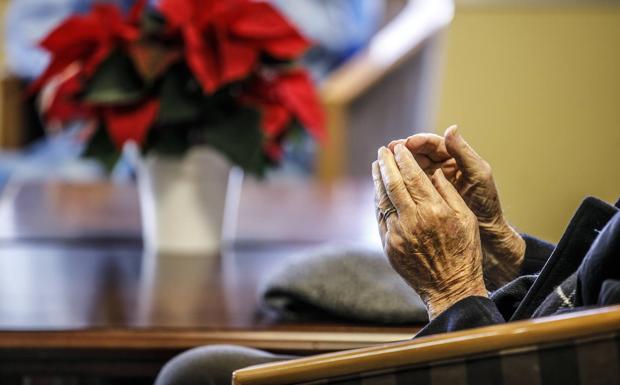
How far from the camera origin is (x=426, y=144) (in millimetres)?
826

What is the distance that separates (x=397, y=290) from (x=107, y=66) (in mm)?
602

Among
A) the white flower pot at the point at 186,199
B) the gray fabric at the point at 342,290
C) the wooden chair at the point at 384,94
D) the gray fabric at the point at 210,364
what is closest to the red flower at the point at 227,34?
the white flower pot at the point at 186,199

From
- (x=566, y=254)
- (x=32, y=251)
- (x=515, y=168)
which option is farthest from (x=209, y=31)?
(x=566, y=254)

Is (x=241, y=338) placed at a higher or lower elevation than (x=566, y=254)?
lower

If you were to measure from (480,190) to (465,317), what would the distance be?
18 centimetres

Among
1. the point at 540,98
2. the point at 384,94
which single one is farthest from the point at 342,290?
the point at 384,94

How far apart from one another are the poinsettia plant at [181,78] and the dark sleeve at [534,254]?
0.64m

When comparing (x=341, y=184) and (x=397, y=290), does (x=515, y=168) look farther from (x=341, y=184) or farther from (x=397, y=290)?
(x=341, y=184)

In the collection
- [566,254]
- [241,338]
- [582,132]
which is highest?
[582,132]

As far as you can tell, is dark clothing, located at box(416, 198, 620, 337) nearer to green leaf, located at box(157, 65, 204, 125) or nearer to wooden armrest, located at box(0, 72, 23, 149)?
green leaf, located at box(157, 65, 204, 125)

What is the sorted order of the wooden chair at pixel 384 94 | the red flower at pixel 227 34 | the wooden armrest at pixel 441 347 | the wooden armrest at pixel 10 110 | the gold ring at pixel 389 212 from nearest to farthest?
1. the wooden armrest at pixel 441 347
2. the gold ring at pixel 389 212
3. the red flower at pixel 227 34
4. the wooden chair at pixel 384 94
5. the wooden armrest at pixel 10 110

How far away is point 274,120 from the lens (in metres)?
1.49

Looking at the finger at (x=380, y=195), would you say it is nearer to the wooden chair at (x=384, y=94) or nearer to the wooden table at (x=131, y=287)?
the wooden table at (x=131, y=287)

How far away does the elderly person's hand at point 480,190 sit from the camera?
2.68ft
